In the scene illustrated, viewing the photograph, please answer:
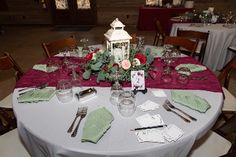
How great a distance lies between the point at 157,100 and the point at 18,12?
7940 mm

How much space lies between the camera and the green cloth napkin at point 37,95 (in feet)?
4.38

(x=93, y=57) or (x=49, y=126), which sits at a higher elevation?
(x=93, y=57)

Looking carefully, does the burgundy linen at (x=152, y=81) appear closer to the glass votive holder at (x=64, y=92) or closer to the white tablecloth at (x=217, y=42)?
the glass votive holder at (x=64, y=92)

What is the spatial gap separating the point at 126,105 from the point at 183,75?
62 centimetres

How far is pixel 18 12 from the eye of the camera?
25.3ft

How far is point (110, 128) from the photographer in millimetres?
1097

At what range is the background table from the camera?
571cm

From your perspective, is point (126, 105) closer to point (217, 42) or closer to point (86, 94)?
point (86, 94)

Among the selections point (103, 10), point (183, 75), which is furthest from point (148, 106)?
point (103, 10)

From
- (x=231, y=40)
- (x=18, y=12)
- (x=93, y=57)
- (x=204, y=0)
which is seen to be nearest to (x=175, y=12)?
(x=204, y=0)

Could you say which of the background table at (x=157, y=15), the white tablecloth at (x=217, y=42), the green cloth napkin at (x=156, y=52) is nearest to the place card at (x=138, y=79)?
the green cloth napkin at (x=156, y=52)

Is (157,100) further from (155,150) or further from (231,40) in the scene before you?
(231,40)

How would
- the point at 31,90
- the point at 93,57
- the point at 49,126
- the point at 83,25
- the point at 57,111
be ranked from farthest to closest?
1. the point at 83,25
2. the point at 93,57
3. the point at 31,90
4. the point at 57,111
5. the point at 49,126

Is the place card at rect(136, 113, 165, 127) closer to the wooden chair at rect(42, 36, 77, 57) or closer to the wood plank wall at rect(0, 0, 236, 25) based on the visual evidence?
the wooden chair at rect(42, 36, 77, 57)
